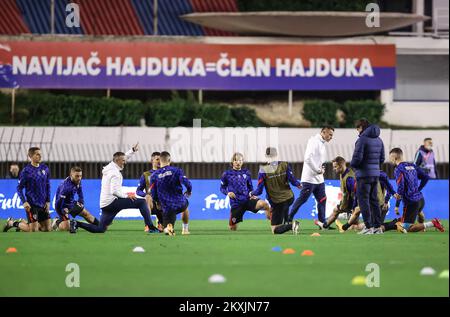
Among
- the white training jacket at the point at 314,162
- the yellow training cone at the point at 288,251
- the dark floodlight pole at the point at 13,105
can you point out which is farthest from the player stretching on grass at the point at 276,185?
the dark floodlight pole at the point at 13,105

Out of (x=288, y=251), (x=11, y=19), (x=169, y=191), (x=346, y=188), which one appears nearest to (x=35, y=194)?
(x=169, y=191)

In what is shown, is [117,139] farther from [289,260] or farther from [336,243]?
[289,260]

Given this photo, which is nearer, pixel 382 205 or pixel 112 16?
pixel 382 205

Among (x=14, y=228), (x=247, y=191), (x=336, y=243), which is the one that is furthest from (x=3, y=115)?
(x=336, y=243)

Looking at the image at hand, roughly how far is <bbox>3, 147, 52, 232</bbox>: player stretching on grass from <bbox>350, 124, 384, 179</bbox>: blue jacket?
6.52 metres

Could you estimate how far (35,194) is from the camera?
2122 cm

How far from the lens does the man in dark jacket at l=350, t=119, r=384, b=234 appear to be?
18.2m

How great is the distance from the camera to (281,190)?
65.1 feet

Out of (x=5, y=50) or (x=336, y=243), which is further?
(x=5, y=50)

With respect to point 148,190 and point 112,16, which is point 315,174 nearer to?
point 148,190

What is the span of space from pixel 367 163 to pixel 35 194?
6.90 m

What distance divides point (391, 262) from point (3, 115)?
27.5 m

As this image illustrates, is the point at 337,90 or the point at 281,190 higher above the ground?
the point at 337,90

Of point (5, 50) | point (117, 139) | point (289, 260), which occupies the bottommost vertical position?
point (289, 260)
